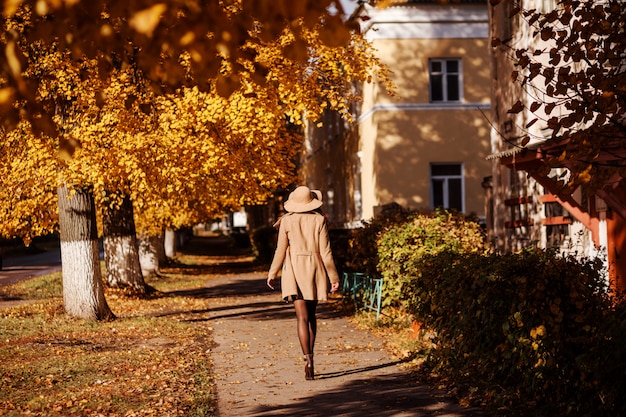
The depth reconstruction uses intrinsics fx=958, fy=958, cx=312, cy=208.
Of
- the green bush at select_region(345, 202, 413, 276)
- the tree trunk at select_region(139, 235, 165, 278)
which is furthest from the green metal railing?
the tree trunk at select_region(139, 235, 165, 278)

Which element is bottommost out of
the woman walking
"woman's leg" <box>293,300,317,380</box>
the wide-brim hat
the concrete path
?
the concrete path

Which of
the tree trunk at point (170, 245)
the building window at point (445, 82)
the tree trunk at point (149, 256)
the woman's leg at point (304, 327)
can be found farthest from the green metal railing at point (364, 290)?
the tree trunk at point (170, 245)

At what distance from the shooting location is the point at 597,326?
6.34 meters

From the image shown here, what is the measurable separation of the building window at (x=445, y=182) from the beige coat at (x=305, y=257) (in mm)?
19022

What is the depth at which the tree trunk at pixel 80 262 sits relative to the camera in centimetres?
1586

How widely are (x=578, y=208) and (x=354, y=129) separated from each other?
17971 millimetres

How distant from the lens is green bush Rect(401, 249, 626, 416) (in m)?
5.91

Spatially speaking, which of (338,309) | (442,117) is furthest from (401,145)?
(338,309)

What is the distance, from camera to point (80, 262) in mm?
15859

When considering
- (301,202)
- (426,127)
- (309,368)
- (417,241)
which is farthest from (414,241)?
(426,127)

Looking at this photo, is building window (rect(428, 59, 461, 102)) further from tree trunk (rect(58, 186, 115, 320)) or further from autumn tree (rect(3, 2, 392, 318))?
tree trunk (rect(58, 186, 115, 320))

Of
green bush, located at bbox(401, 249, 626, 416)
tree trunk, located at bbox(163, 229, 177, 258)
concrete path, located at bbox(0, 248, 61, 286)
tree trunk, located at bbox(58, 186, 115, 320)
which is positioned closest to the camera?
green bush, located at bbox(401, 249, 626, 416)

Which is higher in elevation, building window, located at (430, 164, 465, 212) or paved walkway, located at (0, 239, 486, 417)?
building window, located at (430, 164, 465, 212)

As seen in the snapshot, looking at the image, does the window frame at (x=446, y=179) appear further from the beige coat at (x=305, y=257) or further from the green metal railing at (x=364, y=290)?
the beige coat at (x=305, y=257)
